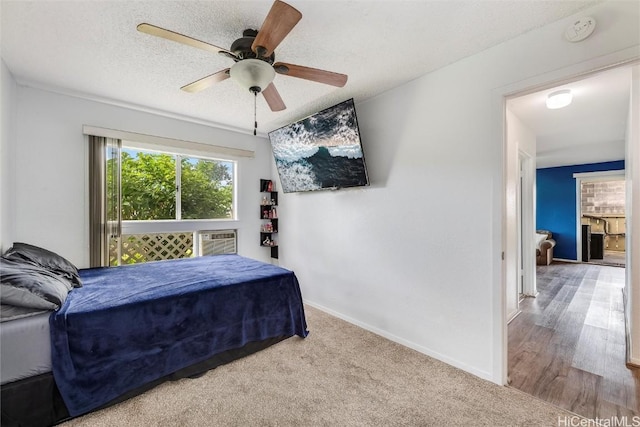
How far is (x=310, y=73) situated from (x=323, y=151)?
1.21m

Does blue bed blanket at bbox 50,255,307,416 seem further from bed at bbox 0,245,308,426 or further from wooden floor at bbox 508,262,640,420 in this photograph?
wooden floor at bbox 508,262,640,420

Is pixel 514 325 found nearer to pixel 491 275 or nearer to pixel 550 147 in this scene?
pixel 491 275

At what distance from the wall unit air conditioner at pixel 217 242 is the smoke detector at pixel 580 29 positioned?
383cm

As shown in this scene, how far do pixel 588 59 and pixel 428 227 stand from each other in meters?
1.43

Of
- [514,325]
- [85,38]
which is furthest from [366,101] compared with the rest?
[514,325]

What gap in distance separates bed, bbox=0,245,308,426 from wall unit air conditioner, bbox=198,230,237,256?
1062 millimetres

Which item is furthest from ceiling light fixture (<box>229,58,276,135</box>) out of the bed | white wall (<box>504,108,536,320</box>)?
white wall (<box>504,108,536,320</box>)

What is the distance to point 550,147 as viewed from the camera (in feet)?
15.9

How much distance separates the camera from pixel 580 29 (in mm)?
1579

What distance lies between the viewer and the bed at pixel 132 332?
149 centimetres

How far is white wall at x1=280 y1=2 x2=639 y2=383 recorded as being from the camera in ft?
5.84

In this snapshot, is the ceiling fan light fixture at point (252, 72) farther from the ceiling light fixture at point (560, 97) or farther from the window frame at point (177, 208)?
the ceiling light fixture at point (560, 97)

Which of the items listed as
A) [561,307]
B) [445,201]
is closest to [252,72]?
[445,201]

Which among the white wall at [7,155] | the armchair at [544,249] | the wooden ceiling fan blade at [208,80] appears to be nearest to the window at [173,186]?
the white wall at [7,155]
